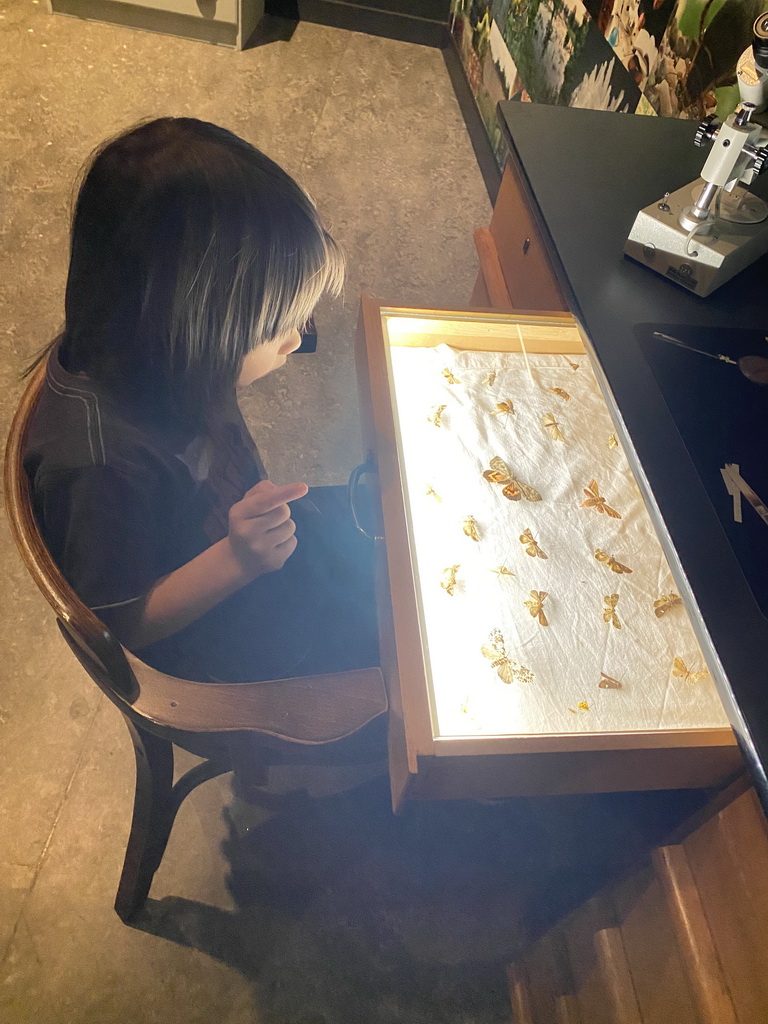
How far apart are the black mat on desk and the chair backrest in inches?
21.6

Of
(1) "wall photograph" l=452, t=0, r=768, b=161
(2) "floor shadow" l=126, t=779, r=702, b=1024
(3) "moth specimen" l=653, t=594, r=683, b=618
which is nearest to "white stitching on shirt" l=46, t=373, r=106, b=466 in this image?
(3) "moth specimen" l=653, t=594, r=683, b=618

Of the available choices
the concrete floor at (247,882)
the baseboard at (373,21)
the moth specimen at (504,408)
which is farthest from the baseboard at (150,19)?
the moth specimen at (504,408)

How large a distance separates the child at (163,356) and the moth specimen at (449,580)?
0.64 ft

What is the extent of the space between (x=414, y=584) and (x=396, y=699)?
13 centimetres

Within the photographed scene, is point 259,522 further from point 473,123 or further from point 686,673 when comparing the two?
point 473,123

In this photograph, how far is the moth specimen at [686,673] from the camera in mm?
792

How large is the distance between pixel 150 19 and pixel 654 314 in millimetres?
2924

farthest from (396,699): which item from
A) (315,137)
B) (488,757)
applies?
(315,137)

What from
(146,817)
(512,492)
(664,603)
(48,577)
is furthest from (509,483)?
(146,817)

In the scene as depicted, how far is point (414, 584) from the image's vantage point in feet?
2.62

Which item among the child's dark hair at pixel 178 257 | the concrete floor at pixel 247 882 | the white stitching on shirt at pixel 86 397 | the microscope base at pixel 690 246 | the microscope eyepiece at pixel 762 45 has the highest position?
the microscope eyepiece at pixel 762 45

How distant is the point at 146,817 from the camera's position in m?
1.01

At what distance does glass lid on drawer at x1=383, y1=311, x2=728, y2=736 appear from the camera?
2.51 feet

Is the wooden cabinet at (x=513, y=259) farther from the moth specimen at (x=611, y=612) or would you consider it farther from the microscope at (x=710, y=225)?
the moth specimen at (x=611, y=612)
